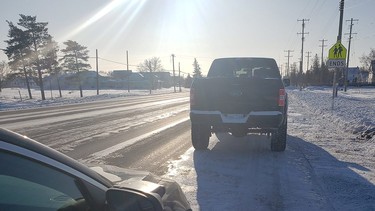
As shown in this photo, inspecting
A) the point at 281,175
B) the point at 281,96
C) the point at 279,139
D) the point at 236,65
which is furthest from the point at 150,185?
the point at 236,65

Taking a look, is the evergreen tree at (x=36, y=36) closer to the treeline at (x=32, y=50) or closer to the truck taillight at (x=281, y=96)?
the treeline at (x=32, y=50)

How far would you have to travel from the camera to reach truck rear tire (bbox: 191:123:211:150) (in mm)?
7422

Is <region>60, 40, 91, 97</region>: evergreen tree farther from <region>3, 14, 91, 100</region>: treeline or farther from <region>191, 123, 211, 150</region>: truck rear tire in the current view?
<region>191, 123, 211, 150</region>: truck rear tire

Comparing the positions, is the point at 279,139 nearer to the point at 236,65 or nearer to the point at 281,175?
the point at 281,175

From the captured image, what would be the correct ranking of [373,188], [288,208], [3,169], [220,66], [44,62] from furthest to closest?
[44,62]
[220,66]
[373,188]
[288,208]
[3,169]

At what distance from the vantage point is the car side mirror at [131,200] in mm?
1642

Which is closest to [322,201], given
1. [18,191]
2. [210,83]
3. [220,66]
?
[210,83]

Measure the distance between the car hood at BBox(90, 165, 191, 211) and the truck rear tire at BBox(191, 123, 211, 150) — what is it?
16.1 ft

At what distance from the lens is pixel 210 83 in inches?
274

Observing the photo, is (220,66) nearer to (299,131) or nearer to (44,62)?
(299,131)

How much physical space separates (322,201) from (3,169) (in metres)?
3.97

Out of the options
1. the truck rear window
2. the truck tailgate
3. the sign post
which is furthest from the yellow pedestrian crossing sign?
the truck tailgate

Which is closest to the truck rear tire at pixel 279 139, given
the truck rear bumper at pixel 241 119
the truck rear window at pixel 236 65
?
the truck rear bumper at pixel 241 119

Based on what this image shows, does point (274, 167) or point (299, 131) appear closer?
point (274, 167)
